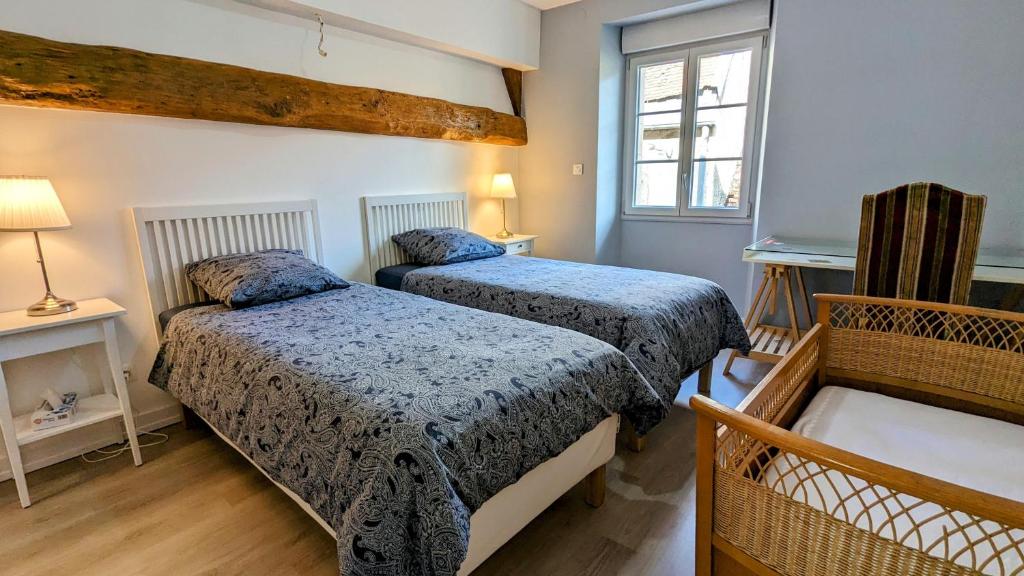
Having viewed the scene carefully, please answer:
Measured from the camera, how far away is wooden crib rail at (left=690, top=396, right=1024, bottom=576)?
0.68 m

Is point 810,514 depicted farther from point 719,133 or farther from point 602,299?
point 719,133

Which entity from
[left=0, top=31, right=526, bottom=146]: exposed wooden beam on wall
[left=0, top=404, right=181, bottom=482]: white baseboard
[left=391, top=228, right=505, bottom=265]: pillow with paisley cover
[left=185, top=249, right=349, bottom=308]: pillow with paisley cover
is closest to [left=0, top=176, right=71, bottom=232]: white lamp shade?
[left=0, top=31, right=526, bottom=146]: exposed wooden beam on wall

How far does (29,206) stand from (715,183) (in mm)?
4069

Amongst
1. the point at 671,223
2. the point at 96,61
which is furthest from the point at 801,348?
the point at 96,61

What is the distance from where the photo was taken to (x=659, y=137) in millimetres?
4035

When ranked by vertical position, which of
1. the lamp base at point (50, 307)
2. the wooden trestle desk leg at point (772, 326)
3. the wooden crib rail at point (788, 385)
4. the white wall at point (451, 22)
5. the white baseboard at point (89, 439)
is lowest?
the white baseboard at point (89, 439)

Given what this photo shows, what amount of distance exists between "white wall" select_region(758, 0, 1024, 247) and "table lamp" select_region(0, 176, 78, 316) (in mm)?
3825

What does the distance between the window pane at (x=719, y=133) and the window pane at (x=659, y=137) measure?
0.55 feet

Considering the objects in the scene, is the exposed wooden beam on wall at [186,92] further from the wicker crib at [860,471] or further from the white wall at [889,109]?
the wicker crib at [860,471]

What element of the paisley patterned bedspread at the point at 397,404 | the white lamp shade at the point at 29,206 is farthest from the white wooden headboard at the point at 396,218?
the white lamp shade at the point at 29,206

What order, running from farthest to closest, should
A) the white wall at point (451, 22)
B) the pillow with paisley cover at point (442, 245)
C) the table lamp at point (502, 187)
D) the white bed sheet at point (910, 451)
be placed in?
1. the table lamp at point (502, 187)
2. the pillow with paisley cover at point (442, 245)
3. the white wall at point (451, 22)
4. the white bed sheet at point (910, 451)

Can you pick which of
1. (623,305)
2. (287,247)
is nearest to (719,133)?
(623,305)

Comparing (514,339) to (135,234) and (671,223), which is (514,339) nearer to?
(135,234)

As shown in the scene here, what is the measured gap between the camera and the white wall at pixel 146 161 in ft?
6.68
